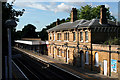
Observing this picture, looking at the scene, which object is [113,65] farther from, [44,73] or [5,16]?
[5,16]

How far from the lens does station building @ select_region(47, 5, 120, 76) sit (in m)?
21.7

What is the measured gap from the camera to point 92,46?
81.7 ft

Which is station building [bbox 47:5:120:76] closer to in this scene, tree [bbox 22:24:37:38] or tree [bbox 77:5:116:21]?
tree [bbox 77:5:116:21]

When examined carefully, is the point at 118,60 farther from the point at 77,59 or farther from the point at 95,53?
the point at 77,59

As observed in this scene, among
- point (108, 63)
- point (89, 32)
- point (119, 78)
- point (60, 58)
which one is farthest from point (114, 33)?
point (60, 58)

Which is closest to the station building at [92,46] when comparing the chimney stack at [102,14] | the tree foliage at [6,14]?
the chimney stack at [102,14]

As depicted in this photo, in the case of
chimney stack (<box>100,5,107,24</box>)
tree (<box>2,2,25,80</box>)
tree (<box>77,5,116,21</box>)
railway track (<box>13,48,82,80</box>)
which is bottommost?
railway track (<box>13,48,82,80</box>)

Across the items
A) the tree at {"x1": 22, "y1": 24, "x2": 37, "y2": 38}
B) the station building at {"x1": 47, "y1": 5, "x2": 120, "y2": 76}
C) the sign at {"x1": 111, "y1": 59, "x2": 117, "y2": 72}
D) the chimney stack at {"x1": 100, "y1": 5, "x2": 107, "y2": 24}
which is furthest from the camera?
the tree at {"x1": 22, "y1": 24, "x2": 37, "y2": 38}

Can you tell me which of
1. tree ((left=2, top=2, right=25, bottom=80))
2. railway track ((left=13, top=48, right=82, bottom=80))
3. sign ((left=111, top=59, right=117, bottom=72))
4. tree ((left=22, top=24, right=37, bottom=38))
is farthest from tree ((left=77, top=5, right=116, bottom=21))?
tree ((left=22, top=24, right=37, bottom=38))

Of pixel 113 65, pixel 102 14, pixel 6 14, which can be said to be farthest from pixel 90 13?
pixel 6 14

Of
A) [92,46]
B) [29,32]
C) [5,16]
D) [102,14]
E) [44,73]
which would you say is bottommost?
[44,73]

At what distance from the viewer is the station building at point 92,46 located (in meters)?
21.7

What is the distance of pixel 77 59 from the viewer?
96.6 feet

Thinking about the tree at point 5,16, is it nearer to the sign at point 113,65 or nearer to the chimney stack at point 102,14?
the sign at point 113,65
